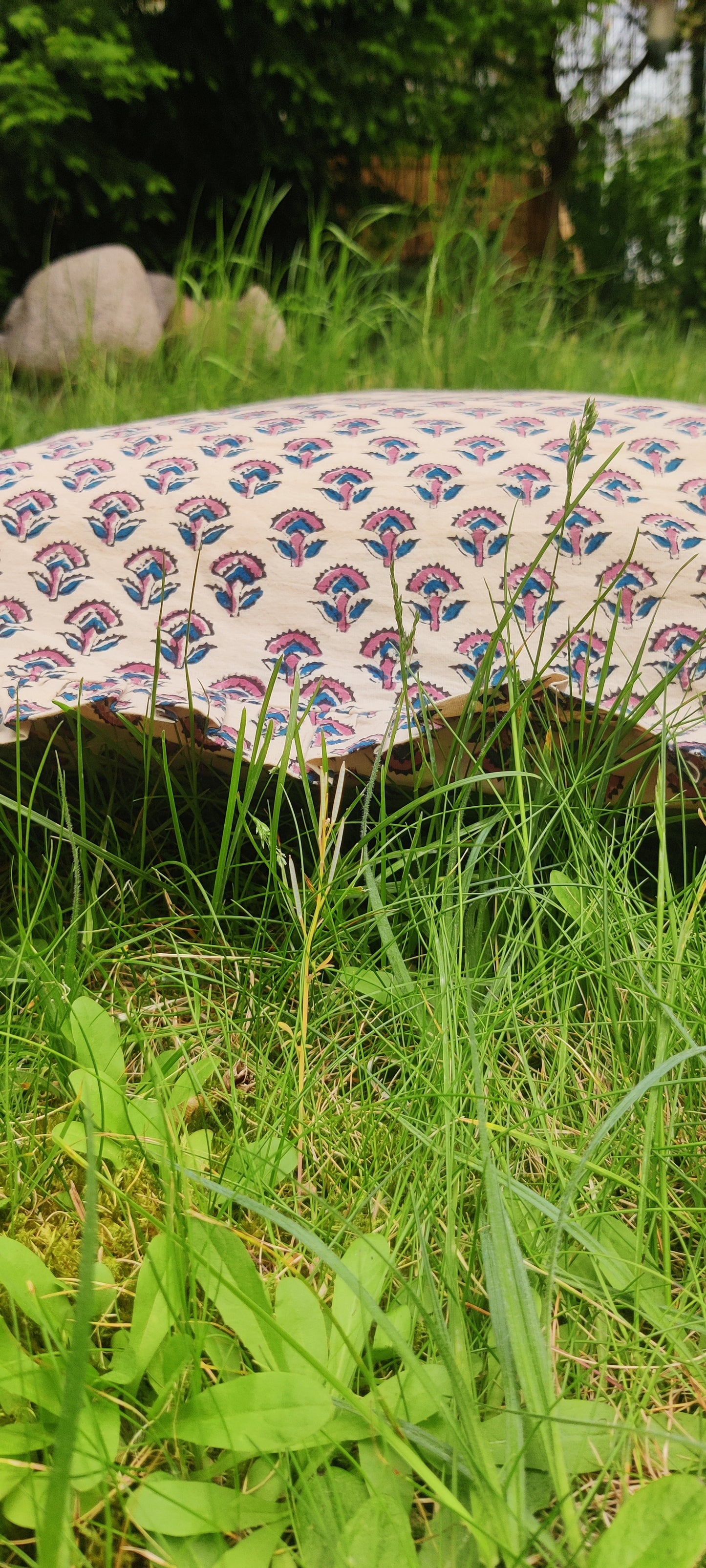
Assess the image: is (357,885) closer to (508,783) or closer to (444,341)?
(508,783)

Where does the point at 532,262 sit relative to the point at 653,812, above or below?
above

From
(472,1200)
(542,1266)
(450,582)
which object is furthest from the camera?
(450,582)

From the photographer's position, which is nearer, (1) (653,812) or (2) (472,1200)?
(2) (472,1200)

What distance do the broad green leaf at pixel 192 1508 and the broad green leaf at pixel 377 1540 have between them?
0.05 metres

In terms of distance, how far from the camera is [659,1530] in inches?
20.2

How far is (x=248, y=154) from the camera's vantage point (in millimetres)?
4000

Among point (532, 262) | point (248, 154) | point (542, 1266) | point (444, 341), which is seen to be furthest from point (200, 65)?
point (542, 1266)

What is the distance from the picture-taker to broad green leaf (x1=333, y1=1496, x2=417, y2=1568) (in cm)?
52

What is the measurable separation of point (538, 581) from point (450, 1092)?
2.94 ft

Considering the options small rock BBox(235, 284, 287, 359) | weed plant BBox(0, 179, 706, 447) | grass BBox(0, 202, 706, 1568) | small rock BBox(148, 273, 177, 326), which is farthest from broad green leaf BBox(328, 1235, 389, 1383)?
small rock BBox(148, 273, 177, 326)

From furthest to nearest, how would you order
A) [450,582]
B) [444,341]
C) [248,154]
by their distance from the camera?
[248,154]
[444,341]
[450,582]

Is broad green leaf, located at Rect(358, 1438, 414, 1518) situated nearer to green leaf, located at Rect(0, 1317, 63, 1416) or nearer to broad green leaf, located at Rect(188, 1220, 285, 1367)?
broad green leaf, located at Rect(188, 1220, 285, 1367)

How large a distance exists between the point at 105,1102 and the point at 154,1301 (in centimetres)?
20

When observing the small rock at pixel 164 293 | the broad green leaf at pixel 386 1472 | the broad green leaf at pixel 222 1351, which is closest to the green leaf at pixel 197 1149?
the broad green leaf at pixel 222 1351
